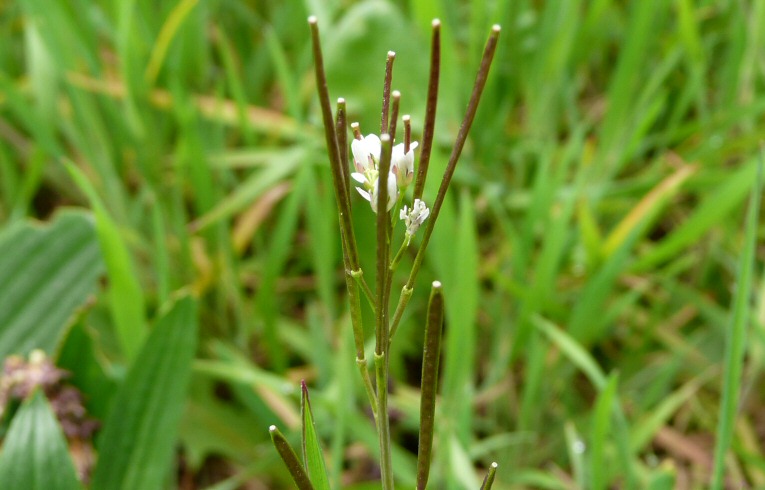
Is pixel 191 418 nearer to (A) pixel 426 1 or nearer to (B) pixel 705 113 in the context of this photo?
(A) pixel 426 1

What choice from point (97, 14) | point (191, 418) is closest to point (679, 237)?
point (191, 418)

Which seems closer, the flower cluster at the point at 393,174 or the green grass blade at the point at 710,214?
the flower cluster at the point at 393,174

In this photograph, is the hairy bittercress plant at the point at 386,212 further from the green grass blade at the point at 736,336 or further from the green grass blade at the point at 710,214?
the green grass blade at the point at 710,214

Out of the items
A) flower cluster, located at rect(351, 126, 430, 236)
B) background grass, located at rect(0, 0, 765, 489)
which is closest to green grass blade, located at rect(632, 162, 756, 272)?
background grass, located at rect(0, 0, 765, 489)

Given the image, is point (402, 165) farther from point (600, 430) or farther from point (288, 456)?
point (600, 430)

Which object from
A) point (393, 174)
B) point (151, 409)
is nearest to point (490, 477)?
point (393, 174)

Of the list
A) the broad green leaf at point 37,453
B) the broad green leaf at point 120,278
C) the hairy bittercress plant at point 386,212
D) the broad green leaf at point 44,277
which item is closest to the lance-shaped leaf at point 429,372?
the hairy bittercress plant at point 386,212
